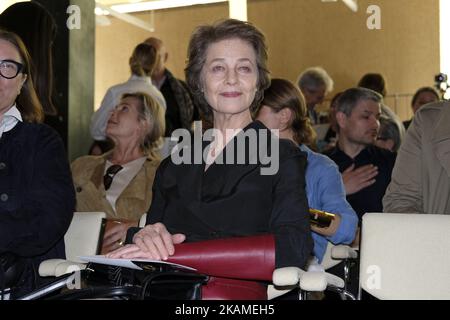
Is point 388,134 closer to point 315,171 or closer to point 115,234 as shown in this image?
point 315,171

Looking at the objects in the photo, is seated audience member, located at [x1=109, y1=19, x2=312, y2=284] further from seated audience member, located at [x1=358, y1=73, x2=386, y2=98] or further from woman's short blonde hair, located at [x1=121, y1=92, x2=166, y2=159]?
seated audience member, located at [x1=358, y1=73, x2=386, y2=98]

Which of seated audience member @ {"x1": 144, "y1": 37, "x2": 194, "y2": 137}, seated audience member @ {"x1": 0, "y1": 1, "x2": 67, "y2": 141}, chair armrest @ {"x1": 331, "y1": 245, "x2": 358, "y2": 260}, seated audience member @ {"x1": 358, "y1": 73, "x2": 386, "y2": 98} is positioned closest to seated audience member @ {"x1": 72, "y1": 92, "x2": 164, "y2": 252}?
seated audience member @ {"x1": 0, "y1": 1, "x2": 67, "y2": 141}

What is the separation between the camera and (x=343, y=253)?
3.32 metres

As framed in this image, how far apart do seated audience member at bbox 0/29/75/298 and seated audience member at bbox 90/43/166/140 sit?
229 centimetres

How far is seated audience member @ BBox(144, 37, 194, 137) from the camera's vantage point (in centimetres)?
623

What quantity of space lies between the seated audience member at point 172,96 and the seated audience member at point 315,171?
222 cm

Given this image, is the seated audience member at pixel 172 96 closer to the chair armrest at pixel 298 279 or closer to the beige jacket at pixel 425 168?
the beige jacket at pixel 425 168

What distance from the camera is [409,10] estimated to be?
899 cm

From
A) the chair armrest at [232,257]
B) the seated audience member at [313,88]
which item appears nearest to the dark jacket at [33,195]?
the chair armrest at [232,257]

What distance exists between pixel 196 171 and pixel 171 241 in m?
0.36

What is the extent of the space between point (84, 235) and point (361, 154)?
2.27 metres

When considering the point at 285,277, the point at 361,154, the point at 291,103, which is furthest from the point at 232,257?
the point at 361,154
